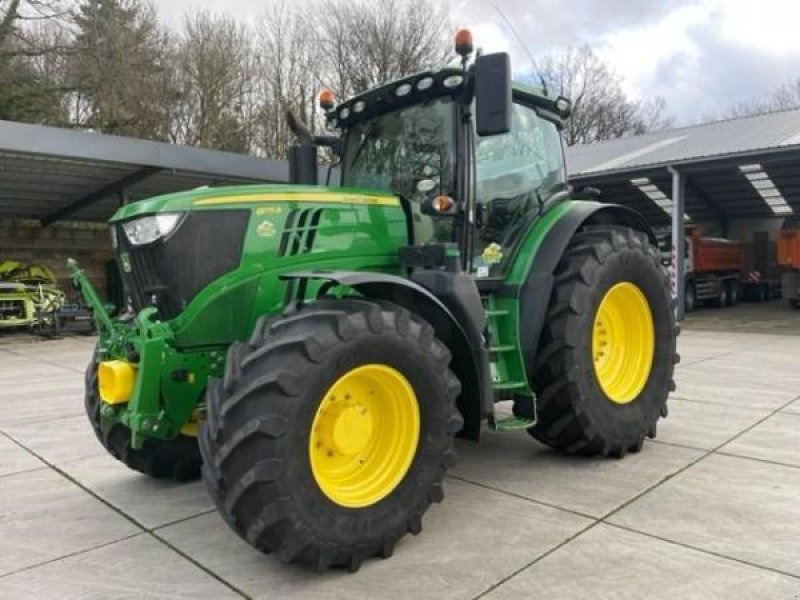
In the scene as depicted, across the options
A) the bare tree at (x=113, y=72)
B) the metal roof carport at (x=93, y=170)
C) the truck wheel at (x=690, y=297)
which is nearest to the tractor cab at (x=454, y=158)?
the metal roof carport at (x=93, y=170)

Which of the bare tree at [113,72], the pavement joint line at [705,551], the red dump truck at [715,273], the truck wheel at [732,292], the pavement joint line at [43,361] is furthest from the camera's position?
the bare tree at [113,72]

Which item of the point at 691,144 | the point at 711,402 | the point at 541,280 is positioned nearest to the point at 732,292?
the point at 691,144

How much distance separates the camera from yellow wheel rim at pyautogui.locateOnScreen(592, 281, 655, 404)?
4.42m

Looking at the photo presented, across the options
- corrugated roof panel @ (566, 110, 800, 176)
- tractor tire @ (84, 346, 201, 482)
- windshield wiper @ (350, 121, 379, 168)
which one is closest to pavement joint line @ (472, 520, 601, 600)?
tractor tire @ (84, 346, 201, 482)

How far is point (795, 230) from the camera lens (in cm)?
1697

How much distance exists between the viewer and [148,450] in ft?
12.9

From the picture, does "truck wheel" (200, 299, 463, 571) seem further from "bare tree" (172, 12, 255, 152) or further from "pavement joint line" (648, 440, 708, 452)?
"bare tree" (172, 12, 255, 152)

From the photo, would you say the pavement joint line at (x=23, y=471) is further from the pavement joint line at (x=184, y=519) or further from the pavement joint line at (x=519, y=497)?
the pavement joint line at (x=519, y=497)

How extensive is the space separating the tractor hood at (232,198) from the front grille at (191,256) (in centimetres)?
5

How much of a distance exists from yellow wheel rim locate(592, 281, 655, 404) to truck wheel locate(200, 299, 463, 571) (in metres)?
1.75

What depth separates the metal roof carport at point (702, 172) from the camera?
13734mm

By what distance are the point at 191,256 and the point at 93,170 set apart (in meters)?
11.4

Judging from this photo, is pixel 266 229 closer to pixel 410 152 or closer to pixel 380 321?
pixel 380 321

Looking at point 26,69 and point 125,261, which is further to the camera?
point 26,69
